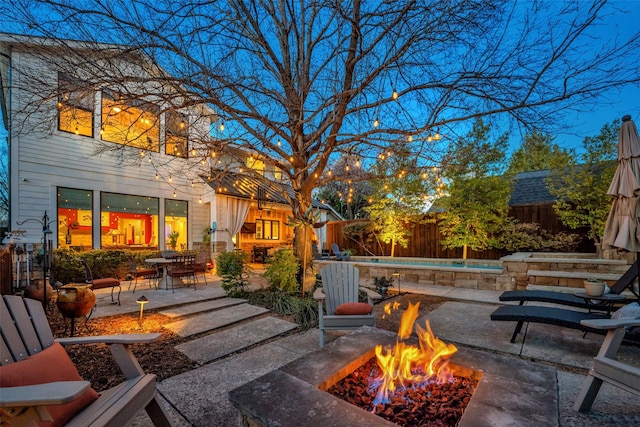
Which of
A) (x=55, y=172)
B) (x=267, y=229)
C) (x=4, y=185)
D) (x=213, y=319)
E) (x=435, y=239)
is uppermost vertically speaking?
(x=55, y=172)

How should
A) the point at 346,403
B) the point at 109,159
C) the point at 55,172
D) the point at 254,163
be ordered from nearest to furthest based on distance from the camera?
the point at 346,403 → the point at 55,172 → the point at 109,159 → the point at 254,163

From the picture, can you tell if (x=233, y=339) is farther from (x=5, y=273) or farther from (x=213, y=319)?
(x=5, y=273)

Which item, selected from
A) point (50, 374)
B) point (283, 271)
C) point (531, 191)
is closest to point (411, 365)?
point (50, 374)

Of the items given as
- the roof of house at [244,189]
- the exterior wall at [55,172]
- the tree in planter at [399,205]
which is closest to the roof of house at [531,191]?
the tree in planter at [399,205]

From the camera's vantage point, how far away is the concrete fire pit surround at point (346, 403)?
136 cm

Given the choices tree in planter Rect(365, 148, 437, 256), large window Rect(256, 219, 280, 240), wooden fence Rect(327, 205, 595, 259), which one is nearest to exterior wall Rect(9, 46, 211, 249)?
large window Rect(256, 219, 280, 240)

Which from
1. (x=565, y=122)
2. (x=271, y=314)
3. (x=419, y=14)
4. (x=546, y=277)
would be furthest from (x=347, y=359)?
(x=546, y=277)

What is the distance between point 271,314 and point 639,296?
4.96 m

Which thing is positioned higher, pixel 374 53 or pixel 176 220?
pixel 374 53

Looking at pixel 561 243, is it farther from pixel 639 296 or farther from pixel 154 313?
pixel 154 313

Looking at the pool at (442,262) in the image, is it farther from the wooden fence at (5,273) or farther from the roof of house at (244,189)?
the wooden fence at (5,273)

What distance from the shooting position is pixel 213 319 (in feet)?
14.4

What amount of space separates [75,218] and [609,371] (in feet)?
34.9

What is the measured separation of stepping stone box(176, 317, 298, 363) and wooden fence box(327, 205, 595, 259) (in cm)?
905
